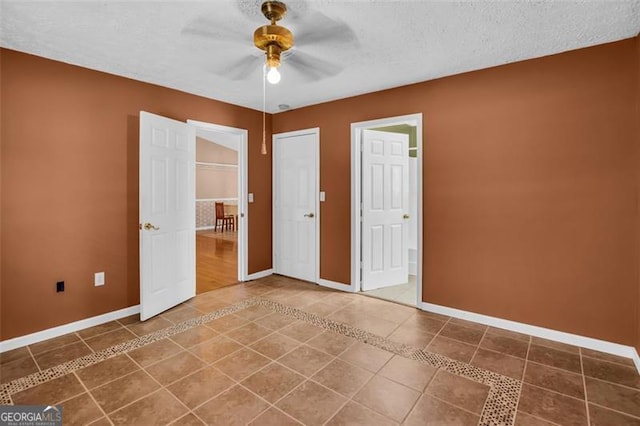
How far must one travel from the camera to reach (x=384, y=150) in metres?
Result: 4.26

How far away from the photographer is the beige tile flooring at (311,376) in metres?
1.88

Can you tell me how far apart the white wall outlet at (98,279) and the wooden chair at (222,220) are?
21.8 feet

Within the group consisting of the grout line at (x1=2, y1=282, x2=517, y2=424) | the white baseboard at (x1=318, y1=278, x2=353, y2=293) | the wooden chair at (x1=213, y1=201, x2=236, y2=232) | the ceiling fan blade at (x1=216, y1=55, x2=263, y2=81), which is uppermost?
the ceiling fan blade at (x1=216, y1=55, x2=263, y2=81)

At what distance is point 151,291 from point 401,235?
3.14 meters

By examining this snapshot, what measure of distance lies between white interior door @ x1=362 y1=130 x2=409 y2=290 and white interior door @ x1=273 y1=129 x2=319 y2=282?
2.43 ft

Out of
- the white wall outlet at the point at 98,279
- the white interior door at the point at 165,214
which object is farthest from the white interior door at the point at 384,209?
the white wall outlet at the point at 98,279

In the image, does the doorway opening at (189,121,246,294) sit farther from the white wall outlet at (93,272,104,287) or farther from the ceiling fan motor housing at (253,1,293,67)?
the ceiling fan motor housing at (253,1,293,67)

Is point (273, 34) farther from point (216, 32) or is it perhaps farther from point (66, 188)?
point (66, 188)

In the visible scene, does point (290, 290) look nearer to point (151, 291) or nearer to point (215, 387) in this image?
point (151, 291)

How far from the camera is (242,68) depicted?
122 inches

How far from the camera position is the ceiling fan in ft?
7.02

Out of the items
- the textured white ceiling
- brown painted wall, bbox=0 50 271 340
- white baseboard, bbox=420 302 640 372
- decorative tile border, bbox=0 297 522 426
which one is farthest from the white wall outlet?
white baseboard, bbox=420 302 640 372

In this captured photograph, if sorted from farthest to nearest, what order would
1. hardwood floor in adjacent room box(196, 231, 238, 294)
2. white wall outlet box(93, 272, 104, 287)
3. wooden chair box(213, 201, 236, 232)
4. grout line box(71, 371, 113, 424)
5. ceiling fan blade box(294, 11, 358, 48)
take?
wooden chair box(213, 201, 236, 232), hardwood floor in adjacent room box(196, 231, 238, 294), white wall outlet box(93, 272, 104, 287), ceiling fan blade box(294, 11, 358, 48), grout line box(71, 371, 113, 424)

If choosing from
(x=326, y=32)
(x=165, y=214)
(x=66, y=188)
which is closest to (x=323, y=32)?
(x=326, y=32)
